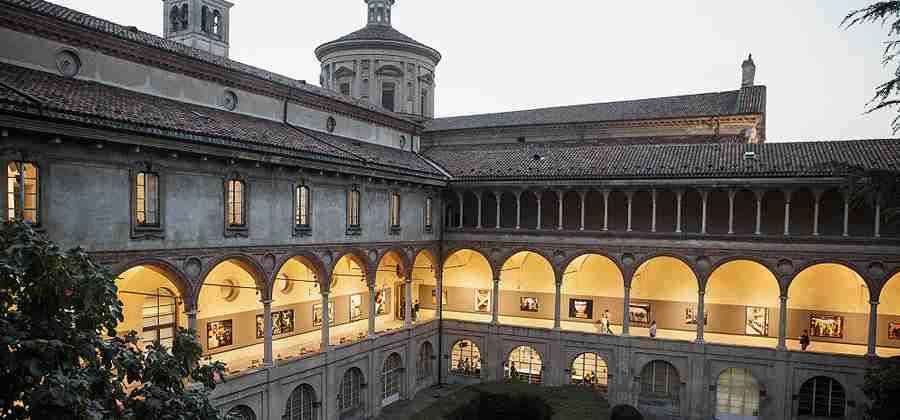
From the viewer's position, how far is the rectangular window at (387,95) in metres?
43.4

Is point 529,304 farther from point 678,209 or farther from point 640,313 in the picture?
point 678,209

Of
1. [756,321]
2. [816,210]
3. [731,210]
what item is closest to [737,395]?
[756,321]

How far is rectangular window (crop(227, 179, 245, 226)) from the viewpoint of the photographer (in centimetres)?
2039

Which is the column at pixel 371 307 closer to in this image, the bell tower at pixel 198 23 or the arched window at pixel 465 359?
the arched window at pixel 465 359

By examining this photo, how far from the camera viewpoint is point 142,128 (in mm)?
16594

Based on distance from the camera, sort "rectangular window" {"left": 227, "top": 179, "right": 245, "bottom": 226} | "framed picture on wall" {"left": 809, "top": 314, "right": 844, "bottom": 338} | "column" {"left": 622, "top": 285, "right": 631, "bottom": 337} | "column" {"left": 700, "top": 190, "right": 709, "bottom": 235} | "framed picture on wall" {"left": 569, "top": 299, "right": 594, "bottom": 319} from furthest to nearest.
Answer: "framed picture on wall" {"left": 569, "top": 299, "right": 594, "bottom": 319}, "column" {"left": 622, "top": 285, "right": 631, "bottom": 337}, "framed picture on wall" {"left": 809, "top": 314, "right": 844, "bottom": 338}, "column" {"left": 700, "top": 190, "right": 709, "bottom": 235}, "rectangular window" {"left": 227, "top": 179, "right": 245, "bottom": 226}

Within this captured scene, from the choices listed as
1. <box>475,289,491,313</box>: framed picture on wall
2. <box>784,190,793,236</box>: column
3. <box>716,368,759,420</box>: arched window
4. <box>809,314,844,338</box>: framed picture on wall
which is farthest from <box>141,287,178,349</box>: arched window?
<box>809,314,844,338</box>: framed picture on wall

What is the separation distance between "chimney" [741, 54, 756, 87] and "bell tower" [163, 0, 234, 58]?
37838 mm

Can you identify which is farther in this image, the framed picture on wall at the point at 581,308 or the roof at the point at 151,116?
the framed picture on wall at the point at 581,308

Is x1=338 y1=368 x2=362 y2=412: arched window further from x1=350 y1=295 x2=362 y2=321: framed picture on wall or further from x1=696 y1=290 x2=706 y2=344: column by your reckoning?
x1=696 y1=290 x2=706 y2=344: column

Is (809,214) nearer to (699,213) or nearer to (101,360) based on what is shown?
(699,213)

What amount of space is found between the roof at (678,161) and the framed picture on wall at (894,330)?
7.83 meters

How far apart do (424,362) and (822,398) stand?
18041 millimetres

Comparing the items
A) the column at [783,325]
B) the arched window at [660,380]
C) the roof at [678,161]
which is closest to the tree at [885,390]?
the column at [783,325]
